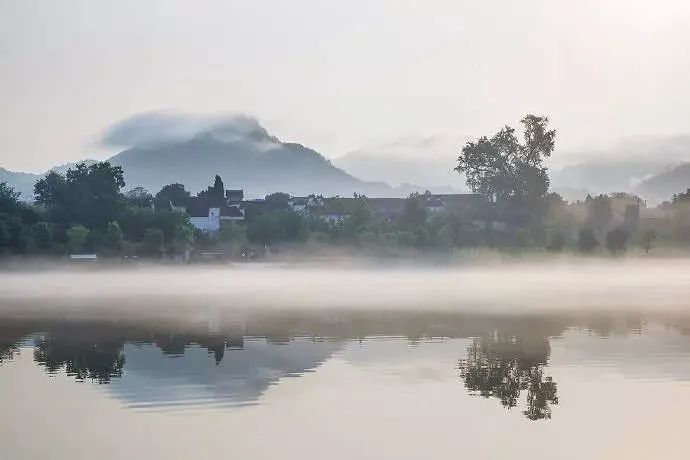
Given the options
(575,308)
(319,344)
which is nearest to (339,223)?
(575,308)

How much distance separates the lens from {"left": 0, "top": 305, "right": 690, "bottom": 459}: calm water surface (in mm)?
12031

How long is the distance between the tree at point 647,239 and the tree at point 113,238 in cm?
4079

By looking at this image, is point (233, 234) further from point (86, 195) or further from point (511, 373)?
point (511, 373)

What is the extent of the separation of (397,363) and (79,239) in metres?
49.8

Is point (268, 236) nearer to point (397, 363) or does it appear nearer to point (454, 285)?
point (454, 285)

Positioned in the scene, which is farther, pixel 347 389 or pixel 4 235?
pixel 4 235

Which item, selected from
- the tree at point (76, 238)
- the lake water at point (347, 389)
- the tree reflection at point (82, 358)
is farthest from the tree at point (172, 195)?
the tree reflection at point (82, 358)

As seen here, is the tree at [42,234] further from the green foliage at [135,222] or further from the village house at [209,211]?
the village house at [209,211]

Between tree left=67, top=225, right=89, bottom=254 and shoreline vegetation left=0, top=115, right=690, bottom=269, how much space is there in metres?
0.07

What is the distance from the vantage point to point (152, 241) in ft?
219

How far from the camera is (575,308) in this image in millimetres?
30391

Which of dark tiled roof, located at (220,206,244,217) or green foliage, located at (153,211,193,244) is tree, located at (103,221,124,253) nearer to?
green foliage, located at (153,211,193,244)

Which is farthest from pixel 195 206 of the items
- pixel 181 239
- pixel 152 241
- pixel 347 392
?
pixel 347 392

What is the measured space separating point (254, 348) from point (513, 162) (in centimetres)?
6149
